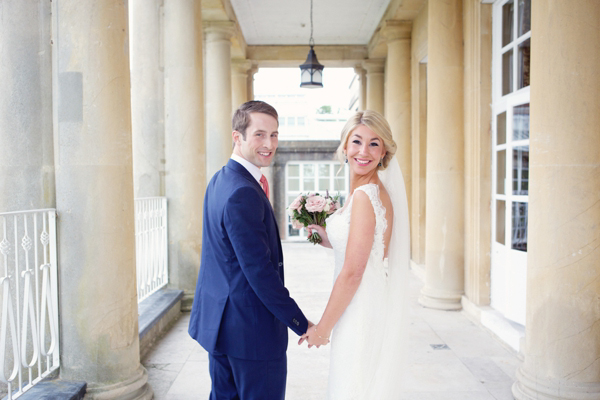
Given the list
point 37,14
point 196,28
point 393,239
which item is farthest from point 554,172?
point 196,28

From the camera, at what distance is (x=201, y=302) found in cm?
226

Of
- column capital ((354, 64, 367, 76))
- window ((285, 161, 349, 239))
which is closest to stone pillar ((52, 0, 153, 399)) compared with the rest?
column capital ((354, 64, 367, 76))

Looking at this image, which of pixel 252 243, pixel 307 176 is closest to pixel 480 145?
pixel 252 243

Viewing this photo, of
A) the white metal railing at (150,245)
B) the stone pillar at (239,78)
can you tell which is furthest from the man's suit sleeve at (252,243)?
the stone pillar at (239,78)

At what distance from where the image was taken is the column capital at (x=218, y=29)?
8.92 metres

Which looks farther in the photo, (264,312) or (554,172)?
(554,172)

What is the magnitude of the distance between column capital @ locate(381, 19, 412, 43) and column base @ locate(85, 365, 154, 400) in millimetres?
7837

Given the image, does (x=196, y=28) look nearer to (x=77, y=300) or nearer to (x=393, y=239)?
(x=77, y=300)

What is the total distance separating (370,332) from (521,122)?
138 inches

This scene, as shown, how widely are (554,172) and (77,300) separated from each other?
3194 mm

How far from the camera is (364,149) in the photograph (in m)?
2.48

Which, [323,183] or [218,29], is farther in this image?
[323,183]

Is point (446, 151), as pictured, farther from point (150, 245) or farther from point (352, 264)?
point (352, 264)

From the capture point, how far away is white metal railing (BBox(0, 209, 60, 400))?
115 inches
